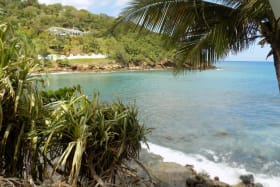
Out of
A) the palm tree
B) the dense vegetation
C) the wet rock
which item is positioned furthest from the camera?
the wet rock

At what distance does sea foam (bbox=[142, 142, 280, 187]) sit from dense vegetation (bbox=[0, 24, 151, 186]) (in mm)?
4687

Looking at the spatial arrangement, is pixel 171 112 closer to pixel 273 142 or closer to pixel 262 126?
pixel 262 126

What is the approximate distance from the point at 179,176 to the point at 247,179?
5.21 ft

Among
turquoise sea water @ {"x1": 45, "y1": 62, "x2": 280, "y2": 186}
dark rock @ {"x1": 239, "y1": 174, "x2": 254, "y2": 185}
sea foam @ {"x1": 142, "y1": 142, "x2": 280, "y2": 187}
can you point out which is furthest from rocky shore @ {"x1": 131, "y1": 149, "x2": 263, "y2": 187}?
turquoise sea water @ {"x1": 45, "y1": 62, "x2": 280, "y2": 186}

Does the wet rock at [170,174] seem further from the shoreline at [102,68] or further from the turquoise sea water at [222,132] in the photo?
the shoreline at [102,68]

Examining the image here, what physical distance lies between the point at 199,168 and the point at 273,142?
13.9 feet

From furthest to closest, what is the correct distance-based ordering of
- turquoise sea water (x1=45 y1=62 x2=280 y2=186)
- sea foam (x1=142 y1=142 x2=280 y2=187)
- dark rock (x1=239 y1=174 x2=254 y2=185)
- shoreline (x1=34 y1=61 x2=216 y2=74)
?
shoreline (x1=34 y1=61 x2=216 y2=74)
turquoise sea water (x1=45 y1=62 x2=280 y2=186)
sea foam (x1=142 y1=142 x2=280 y2=187)
dark rock (x1=239 y1=174 x2=254 y2=185)

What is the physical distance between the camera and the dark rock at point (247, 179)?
6.82 metres

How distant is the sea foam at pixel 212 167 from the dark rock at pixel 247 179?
0.34ft

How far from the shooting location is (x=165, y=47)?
5012 mm

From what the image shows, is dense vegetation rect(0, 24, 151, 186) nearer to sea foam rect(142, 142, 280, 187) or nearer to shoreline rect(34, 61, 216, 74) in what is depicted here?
sea foam rect(142, 142, 280, 187)

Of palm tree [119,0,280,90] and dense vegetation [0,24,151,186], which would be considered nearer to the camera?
dense vegetation [0,24,151,186]

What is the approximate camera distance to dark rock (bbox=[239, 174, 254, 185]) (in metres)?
6.82

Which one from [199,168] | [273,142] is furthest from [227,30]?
[273,142]
